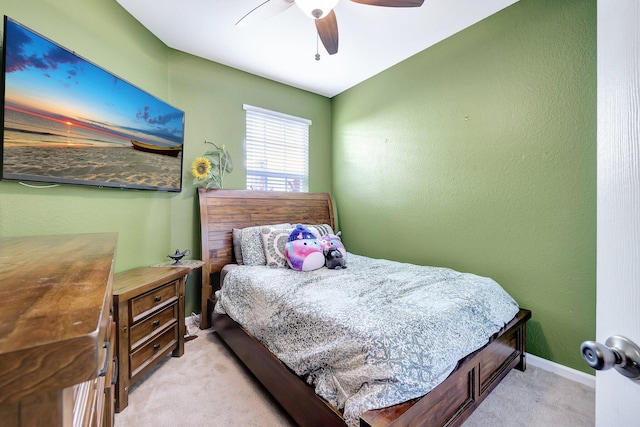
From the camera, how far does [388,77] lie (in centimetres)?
306

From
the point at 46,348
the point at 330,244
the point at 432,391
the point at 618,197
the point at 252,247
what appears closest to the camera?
the point at 46,348

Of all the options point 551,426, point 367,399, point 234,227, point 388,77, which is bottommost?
point 551,426

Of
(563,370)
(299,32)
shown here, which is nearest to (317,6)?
(299,32)

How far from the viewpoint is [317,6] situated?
1.62 meters

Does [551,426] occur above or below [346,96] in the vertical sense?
below

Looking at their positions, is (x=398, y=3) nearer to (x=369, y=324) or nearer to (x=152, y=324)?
(x=369, y=324)

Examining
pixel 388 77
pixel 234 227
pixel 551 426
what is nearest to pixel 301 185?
pixel 234 227

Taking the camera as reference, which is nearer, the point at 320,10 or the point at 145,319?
the point at 320,10

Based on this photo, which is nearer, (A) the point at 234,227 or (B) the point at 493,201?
(B) the point at 493,201

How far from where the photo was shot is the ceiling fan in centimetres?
163

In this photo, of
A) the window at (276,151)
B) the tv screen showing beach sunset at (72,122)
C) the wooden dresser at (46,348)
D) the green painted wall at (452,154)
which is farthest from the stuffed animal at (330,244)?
the wooden dresser at (46,348)

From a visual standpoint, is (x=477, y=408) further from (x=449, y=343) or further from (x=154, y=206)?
(x=154, y=206)

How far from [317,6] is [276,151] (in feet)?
6.32

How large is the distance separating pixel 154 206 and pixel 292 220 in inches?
58.1
